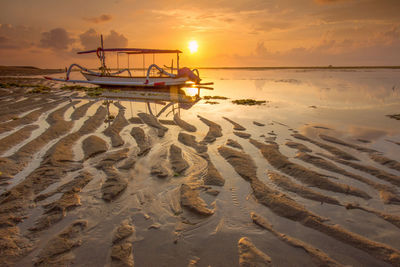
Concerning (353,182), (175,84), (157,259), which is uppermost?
(175,84)

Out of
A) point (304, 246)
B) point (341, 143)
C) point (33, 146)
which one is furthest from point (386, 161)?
point (33, 146)

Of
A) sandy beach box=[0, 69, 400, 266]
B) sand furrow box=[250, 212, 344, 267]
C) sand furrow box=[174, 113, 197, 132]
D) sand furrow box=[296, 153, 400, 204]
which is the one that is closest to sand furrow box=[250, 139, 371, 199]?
sandy beach box=[0, 69, 400, 266]

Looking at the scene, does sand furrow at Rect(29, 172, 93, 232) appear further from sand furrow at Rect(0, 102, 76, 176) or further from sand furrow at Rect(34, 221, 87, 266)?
sand furrow at Rect(0, 102, 76, 176)

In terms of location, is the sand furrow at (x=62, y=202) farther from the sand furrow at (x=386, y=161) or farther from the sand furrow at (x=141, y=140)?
the sand furrow at (x=386, y=161)

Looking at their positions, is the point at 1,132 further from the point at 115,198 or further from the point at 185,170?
the point at 185,170

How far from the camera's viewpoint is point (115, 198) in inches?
175

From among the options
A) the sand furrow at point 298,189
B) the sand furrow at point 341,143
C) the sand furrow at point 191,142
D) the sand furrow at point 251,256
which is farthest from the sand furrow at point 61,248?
the sand furrow at point 341,143

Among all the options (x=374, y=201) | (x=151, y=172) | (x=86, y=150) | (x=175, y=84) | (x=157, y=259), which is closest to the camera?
(x=157, y=259)

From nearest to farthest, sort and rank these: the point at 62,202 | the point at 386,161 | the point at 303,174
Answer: the point at 62,202 < the point at 303,174 < the point at 386,161

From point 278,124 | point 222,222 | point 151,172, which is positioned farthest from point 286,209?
point 278,124

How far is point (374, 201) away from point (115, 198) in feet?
17.0

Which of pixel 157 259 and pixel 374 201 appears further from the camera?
pixel 374 201

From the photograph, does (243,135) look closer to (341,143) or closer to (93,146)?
(341,143)

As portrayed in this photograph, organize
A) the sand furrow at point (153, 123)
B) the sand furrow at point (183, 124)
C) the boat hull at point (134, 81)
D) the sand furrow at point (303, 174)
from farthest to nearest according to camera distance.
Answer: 1. the boat hull at point (134, 81)
2. the sand furrow at point (183, 124)
3. the sand furrow at point (153, 123)
4. the sand furrow at point (303, 174)
